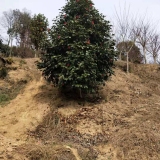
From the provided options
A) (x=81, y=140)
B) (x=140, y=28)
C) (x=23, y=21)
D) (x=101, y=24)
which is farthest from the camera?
(x=23, y=21)

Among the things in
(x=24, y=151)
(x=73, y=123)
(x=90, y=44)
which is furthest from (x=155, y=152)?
(x=90, y=44)

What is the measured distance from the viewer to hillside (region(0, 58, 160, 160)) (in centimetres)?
606

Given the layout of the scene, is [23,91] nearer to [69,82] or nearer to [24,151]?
[69,82]

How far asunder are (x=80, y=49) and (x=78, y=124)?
2896 millimetres

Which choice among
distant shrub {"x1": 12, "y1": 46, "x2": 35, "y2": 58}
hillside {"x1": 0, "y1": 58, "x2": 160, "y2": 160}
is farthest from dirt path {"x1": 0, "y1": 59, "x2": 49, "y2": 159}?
distant shrub {"x1": 12, "y1": 46, "x2": 35, "y2": 58}

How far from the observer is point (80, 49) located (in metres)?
8.42

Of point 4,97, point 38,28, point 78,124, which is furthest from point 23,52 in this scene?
point 78,124

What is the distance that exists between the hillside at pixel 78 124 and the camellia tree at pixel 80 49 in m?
1.02

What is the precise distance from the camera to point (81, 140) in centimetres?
701

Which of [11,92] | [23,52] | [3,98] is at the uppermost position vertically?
[23,52]

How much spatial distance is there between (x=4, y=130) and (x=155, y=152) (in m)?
5.36

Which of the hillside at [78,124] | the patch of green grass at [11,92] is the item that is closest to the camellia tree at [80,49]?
the hillside at [78,124]

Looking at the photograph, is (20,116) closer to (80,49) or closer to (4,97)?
(4,97)

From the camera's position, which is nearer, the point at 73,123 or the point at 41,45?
the point at 73,123
